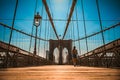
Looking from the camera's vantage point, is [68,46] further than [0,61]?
Yes

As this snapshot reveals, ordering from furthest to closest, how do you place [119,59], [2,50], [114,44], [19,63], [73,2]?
[73,2], [19,63], [114,44], [119,59], [2,50]

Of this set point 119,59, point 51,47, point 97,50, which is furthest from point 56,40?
point 119,59

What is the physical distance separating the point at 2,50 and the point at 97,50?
4610 millimetres

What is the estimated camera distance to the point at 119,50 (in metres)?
4.51

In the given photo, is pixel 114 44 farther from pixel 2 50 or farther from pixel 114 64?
pixel 2 50

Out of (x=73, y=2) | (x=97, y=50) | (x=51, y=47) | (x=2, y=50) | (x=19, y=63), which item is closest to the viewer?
(x=2, y=50)

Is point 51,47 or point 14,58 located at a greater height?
point 51,47

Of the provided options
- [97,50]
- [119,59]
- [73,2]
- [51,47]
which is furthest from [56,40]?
[119,59]

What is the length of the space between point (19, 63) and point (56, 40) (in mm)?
26513

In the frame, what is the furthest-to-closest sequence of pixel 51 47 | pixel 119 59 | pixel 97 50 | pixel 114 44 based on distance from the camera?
pixel 51 47 → pixel 97 50 → pixel 114 44 → pixel 119 59

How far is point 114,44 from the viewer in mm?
4832

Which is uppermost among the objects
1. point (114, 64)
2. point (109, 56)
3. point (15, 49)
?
point (15, 49)

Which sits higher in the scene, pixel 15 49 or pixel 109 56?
pixel 15 49

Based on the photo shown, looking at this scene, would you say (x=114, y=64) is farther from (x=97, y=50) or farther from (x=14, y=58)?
(x=14, y=58)
